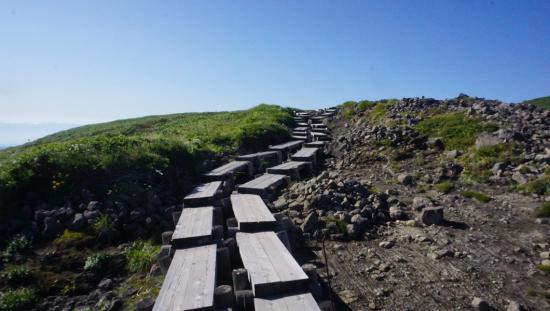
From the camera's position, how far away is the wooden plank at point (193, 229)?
17.8 feet

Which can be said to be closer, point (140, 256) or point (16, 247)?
point (140, 256)

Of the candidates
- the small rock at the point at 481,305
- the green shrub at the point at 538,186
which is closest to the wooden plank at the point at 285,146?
the green shrub at the point at 538,186

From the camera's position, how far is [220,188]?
30.6 feet

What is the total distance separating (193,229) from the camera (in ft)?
19.2

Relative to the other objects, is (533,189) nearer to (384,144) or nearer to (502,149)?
(502,149)

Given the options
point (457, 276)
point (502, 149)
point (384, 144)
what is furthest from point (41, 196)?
point (502, 149)

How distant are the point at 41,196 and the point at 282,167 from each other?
6873mm

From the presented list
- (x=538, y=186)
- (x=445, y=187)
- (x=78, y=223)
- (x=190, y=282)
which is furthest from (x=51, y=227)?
(x=538, y=186)

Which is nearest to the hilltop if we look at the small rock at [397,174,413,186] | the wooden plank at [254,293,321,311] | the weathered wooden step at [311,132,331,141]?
the small rock at [397,174,413,186]

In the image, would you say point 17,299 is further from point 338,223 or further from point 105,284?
point 338,223

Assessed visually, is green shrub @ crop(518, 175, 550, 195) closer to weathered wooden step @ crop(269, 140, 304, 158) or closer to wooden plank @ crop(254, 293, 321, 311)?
wooden plank @ crop(254, 293, 321, 311)

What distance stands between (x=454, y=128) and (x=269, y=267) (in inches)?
499

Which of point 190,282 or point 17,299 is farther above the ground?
point 190,282

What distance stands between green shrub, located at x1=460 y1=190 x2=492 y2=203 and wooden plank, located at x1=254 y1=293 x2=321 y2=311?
6897 millimetres
